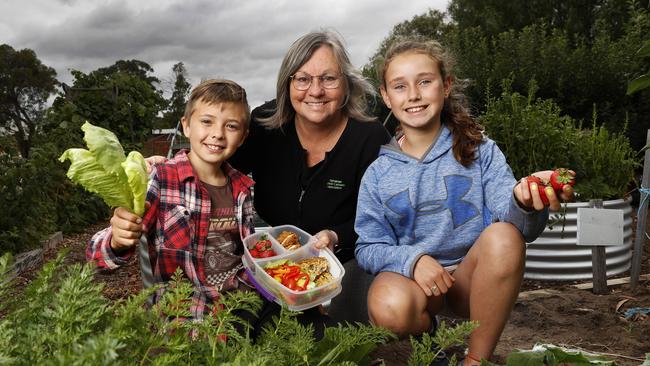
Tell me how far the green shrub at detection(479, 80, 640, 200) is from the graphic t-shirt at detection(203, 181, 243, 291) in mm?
2797

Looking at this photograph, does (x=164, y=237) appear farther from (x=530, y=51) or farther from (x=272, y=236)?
(x=530, y=51)

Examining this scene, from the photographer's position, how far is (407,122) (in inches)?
92.0

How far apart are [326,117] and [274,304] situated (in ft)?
2.72

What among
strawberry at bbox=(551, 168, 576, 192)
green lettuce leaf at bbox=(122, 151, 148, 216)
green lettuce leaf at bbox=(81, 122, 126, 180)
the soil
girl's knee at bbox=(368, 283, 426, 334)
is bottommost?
the soil

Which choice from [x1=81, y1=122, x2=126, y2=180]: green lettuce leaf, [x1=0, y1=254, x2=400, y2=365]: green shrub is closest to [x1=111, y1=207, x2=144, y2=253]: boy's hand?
[x1=81, y1=122, x2=126, y2=180]: green lettuce leaf

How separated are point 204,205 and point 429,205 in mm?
845

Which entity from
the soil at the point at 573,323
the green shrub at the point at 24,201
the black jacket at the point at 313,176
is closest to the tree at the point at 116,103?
the green shrub at the point at 24,201

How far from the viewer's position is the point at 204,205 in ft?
7.44

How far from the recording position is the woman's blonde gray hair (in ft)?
8.54

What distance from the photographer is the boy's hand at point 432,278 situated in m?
2.03

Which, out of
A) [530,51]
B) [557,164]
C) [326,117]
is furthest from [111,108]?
[326,117]

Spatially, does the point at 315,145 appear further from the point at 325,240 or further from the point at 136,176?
the point at 136,176

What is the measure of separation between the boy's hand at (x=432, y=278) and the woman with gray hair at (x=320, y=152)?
644mm

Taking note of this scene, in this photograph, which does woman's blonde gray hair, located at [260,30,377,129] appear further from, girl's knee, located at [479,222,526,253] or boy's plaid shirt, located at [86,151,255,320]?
girl's knee, located at [479,222,526,253]
